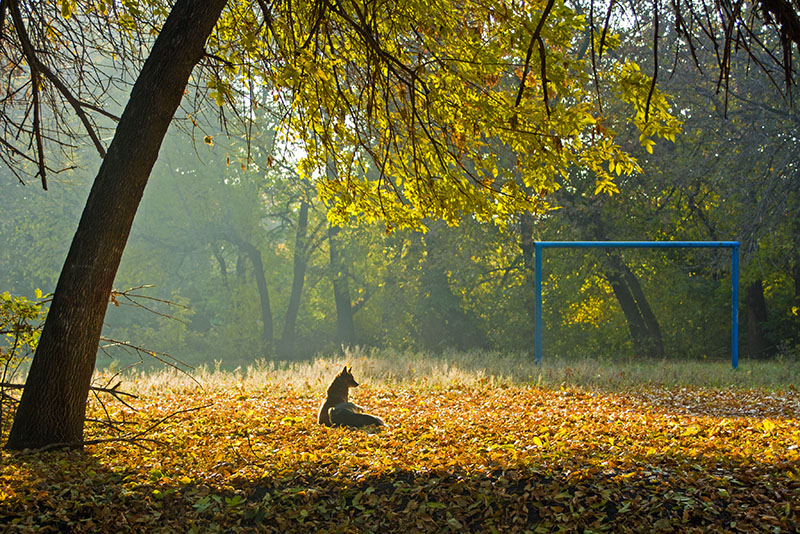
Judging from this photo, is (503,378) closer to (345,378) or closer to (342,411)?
(345,378)

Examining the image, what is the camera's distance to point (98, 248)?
539 centimetres

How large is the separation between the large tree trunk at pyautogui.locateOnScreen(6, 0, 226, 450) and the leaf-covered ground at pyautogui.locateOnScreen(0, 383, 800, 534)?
1.10 feet

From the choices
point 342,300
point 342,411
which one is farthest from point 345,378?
point 342,300

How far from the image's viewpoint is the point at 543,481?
4738 millimetres

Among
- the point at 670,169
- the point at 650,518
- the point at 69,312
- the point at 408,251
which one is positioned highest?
the point at 670,169

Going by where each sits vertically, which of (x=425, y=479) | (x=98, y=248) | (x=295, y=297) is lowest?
(x=425, y=479)

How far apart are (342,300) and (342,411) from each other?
19.4 m

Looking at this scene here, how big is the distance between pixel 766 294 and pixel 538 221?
600cm

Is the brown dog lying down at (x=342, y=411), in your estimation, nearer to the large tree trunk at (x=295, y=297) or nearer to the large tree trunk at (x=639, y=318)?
the large tree trunk at (x=639, y=318)

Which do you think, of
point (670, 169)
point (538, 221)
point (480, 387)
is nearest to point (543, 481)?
point (480, 387)

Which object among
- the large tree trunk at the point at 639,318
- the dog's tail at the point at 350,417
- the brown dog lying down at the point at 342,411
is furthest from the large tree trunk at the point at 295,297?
the dog's tail at the point at 350,417

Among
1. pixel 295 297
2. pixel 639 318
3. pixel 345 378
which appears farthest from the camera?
pixel 295 297

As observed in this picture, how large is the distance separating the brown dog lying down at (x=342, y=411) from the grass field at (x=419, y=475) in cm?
18

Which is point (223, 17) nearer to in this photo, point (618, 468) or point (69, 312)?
point (69, 312)
